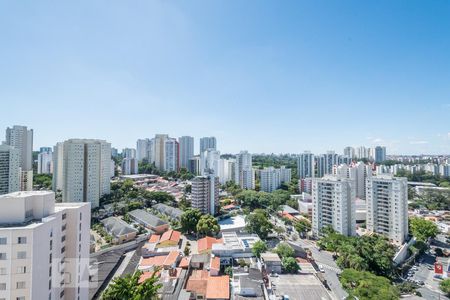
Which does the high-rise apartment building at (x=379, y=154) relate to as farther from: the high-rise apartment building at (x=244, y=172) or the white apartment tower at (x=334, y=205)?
the white apartment tower at (x=334, y=205)

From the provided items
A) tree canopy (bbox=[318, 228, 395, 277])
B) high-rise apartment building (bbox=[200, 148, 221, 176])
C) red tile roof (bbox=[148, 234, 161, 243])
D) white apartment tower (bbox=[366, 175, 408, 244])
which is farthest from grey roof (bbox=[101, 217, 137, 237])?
high-rise apartment building (bbox=[200, 148, 221, 176])

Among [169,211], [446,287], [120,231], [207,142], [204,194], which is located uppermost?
[207,142]

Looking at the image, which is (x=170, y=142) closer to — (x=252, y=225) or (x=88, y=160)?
(x=88, y=160)

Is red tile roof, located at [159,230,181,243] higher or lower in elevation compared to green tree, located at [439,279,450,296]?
higher

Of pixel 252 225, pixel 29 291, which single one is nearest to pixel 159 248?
pixel 252 225

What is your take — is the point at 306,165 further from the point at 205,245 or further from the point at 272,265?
the point at 272,265

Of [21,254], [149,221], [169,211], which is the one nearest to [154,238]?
[149,221]

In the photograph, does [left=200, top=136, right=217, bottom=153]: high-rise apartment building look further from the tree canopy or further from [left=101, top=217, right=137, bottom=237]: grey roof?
the tree canopy
